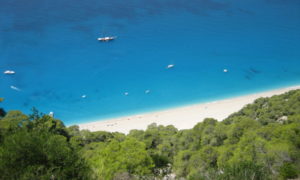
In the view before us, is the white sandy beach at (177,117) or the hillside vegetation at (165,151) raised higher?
the white sandy beach at (177,117)

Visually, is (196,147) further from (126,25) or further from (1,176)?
(126,25)

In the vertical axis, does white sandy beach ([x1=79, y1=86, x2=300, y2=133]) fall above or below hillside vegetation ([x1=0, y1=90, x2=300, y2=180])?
above

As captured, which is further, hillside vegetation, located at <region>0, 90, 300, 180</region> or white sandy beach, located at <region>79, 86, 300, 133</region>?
white sandy beach, located at <region>79, 86, 300, 133</region>


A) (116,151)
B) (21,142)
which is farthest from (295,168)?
(21,142)

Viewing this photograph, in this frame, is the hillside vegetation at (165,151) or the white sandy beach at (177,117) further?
the white sandy beach at (177,117)

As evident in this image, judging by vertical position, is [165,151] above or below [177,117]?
below
